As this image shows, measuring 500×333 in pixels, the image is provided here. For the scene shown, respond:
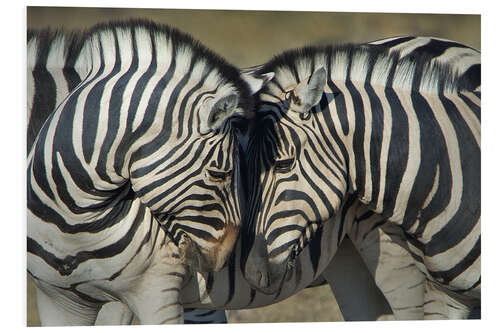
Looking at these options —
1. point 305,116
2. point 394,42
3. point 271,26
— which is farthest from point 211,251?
point 271,26

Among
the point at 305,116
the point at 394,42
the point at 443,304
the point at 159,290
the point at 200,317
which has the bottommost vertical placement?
the point at 200,317

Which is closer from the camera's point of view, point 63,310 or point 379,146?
point 379,146

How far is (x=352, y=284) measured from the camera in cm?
504

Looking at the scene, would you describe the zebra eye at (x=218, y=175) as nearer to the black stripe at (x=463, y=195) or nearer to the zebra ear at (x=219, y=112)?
the zebra ear at (x=219, y=112)

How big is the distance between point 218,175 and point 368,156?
0.87 m

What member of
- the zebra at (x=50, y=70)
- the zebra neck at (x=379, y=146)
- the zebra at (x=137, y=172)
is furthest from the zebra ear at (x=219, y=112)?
the zebra neck at (x=379, y=146)

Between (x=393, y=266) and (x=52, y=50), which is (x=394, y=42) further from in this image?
(x=52, y=50)

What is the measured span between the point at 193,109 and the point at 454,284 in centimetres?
185

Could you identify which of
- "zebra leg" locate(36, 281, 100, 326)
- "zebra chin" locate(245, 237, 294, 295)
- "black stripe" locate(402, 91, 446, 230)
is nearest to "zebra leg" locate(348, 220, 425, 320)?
"black stripe" locate(402, 91, 446, 230)

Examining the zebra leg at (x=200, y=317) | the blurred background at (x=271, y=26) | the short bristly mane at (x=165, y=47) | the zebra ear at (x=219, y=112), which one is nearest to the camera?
the zebra ear at (x=219, y=112)

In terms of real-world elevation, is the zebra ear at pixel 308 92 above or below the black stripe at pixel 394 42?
below

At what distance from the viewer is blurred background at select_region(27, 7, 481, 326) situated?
4856 mm

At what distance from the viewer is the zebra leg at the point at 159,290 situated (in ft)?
13.8

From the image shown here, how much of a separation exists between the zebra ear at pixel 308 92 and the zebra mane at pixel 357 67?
20 centimetres
